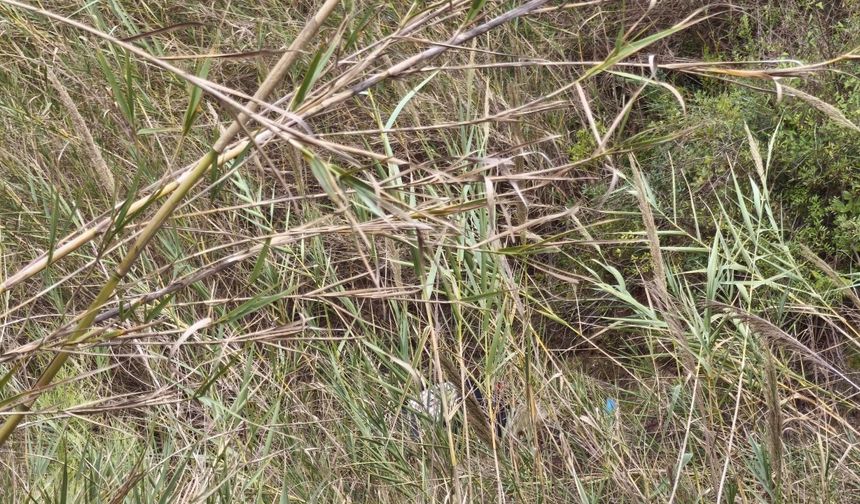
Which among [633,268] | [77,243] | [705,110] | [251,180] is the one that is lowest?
[633,268]

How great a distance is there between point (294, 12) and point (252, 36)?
0.82 feet

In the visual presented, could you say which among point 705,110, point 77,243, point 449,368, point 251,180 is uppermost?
point 77,243

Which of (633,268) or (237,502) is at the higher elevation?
(237,502)

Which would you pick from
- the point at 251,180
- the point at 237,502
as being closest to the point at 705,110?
the point at 251,180

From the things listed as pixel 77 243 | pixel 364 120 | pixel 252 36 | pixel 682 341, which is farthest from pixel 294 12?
pixel 77 243

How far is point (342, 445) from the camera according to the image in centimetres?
206

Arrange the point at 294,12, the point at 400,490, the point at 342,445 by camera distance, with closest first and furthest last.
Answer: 1. the point at 400,490
2. the point at 342,445
3. the point at 294,12

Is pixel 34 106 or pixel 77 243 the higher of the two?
pixel 77 243

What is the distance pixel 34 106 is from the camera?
3266mm

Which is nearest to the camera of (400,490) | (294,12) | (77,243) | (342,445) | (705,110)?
(77,243)

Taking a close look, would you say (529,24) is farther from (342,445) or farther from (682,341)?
(682,341)

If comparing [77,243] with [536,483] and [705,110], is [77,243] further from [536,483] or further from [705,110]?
[705,110]

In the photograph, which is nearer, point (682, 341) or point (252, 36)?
point (682, 341)

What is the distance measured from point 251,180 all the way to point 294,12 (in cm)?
89
